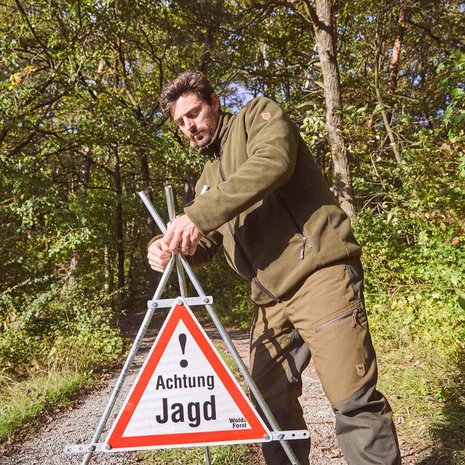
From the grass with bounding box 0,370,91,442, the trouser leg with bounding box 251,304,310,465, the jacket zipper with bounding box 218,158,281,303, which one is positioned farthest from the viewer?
the grass with bounding box 0,370,91,442

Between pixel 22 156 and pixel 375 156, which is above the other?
pixel 22 156

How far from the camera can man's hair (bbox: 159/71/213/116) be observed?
2.41 m

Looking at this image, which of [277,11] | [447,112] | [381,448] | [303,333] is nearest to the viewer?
[381,448]

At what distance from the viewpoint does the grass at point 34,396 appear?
14.1 feet

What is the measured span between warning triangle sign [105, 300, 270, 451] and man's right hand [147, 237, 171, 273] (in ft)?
0.69

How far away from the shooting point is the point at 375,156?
8.31 meters

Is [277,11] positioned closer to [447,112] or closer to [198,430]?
[447,112]

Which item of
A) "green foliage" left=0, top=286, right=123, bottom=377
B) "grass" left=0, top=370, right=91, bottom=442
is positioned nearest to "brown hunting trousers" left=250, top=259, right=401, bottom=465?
"grass" left=0, top=370, right=91, bottom=442

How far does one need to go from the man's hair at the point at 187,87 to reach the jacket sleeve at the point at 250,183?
1.79 ft

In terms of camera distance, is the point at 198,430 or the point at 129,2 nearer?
the point at 198,430

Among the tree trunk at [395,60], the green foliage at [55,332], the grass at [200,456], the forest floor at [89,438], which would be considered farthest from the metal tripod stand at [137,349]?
the tree trunk at [395,60]

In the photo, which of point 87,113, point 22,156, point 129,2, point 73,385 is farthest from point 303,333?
point 129,2

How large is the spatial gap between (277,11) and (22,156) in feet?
23.6

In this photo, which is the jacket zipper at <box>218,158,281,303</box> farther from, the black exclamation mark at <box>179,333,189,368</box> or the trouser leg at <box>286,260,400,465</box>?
the black exclamation mark at <box>179,333,189,368</box>
